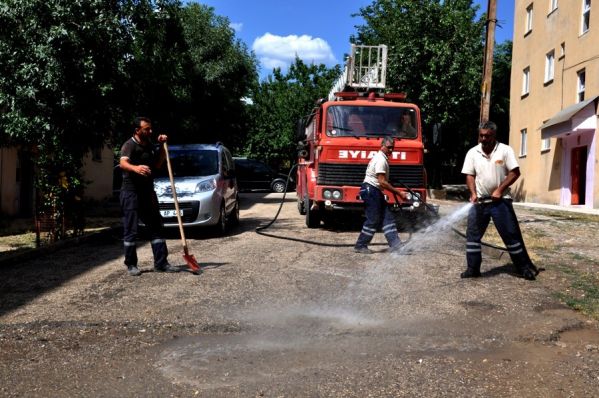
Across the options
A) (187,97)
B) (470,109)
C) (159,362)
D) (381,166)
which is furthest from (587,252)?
(470,109)

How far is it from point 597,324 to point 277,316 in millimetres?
2752

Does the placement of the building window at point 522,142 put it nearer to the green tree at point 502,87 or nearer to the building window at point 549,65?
the building window at point 549,65

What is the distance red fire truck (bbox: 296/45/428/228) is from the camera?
460 inches

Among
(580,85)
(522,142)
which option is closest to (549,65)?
(580,85)

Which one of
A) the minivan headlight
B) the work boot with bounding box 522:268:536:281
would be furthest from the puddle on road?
the minivan headlight

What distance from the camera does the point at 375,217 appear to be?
30.2 feet

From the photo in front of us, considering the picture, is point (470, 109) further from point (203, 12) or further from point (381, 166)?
point (381, 166)

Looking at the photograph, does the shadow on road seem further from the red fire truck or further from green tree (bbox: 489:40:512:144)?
green tree (bbox: 489:40:512:144)

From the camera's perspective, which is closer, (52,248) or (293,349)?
(293,349)

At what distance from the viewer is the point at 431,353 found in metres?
4.51

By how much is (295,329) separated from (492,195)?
3.18 m

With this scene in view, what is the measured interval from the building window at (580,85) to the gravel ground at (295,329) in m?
14.0

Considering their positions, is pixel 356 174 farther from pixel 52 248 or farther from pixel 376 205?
pixel 52 248

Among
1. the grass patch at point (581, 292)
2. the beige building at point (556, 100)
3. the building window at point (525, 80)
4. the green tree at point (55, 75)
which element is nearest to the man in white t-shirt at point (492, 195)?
the grass patch at point (581, 292)
